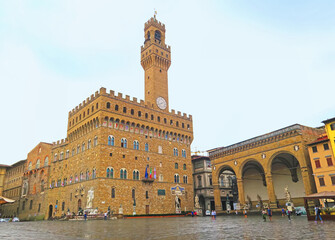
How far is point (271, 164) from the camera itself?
36219mm

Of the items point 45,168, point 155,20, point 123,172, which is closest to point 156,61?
point 155,20

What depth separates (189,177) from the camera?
163ft

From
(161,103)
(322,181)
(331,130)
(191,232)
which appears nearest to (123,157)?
(161,103)

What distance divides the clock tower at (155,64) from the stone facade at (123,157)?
0.65 feet

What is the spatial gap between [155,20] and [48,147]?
34.2m

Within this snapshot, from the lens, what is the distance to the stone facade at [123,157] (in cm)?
3888

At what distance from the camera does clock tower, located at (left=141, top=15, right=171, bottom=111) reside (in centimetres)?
4953

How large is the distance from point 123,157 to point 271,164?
22.0 meters

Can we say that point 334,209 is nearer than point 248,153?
Yes

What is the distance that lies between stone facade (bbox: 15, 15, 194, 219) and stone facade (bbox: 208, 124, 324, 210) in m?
8.34

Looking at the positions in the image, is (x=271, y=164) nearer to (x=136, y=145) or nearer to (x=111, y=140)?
(x=136, y=145)

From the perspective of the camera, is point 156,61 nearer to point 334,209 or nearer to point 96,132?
point 96,132

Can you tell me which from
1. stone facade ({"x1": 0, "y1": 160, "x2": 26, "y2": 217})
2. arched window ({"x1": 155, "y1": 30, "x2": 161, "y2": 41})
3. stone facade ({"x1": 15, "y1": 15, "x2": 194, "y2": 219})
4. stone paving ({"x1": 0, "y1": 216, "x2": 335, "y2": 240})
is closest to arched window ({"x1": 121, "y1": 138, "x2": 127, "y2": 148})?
stone facade ({"x1": 15, "y1": 15, "x2": 194, "y2": 219})

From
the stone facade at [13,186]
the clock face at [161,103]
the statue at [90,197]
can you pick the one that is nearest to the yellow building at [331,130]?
the clock face at [161,103]
